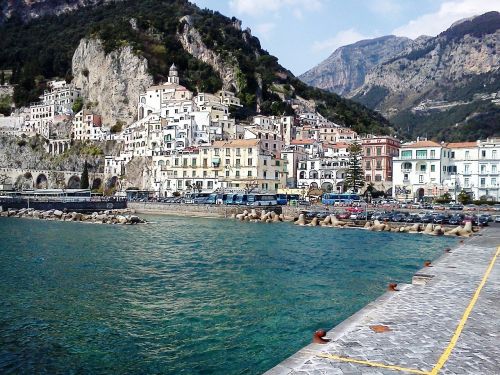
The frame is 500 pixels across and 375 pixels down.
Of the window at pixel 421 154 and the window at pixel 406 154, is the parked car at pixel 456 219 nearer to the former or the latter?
the window at pixel 421 154

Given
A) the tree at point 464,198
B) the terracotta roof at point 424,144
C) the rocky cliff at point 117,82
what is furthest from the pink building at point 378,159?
the rocky cliff at point 117,82

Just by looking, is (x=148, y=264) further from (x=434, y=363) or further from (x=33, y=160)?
(x=33, y=160)

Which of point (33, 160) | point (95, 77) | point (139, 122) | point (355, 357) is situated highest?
point (95, 77)

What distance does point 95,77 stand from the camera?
121m

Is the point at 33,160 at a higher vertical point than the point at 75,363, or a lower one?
higher

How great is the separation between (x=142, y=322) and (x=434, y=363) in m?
9.33

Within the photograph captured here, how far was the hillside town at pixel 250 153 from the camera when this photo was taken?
224 feet

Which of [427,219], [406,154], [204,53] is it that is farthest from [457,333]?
[204,53]

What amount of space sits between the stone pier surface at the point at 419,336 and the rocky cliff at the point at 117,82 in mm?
105794

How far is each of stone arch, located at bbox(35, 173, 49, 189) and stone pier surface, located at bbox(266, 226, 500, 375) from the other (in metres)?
99.8

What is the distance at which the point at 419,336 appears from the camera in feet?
33.8

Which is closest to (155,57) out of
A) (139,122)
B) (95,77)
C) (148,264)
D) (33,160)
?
(95,77)

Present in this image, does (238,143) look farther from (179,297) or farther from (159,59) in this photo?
(179,297)

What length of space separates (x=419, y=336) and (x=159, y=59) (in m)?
120
